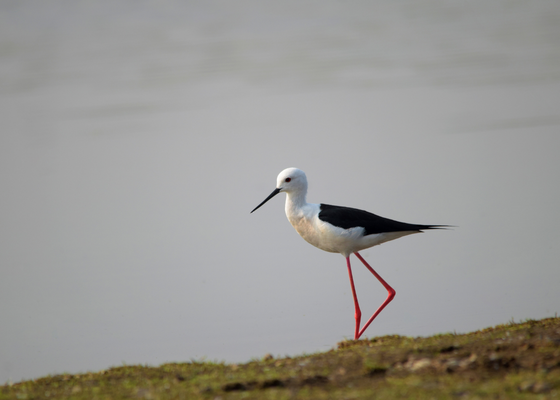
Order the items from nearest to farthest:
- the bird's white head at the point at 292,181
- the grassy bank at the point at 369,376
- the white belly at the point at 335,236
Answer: the grassy bank at the point at 369,376 < the white belly at the point at 335,236 < the bird's white head at the point at 292,181

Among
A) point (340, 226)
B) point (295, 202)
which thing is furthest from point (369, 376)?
point (295, 202)

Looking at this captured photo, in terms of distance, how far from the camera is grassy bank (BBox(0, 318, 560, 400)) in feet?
11.3

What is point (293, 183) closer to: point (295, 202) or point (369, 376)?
point (295, 202)

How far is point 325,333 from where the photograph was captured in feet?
20.1

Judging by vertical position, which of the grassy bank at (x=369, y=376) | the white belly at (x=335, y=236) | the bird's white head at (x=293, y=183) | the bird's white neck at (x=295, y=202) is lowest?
the grassy bank at (x=369, y=376)

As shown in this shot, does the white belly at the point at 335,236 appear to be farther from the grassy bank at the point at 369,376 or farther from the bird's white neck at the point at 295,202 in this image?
the grassy bank at the point at 369,376

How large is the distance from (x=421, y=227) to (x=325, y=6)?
2295cm

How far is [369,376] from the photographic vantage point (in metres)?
3.79

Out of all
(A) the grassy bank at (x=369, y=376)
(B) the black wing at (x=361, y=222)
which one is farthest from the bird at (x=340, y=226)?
(A) the grassy bank at (x=369, y=376)

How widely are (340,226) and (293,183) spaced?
2.29ft

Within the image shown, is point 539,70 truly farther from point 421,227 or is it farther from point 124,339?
point 124,339

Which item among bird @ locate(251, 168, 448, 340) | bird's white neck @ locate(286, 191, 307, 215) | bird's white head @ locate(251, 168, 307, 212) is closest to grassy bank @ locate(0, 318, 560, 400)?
bird @ locate(251, 168, 448, 340)

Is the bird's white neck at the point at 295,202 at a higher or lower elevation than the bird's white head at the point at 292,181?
lower

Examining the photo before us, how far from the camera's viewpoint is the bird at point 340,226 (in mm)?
6047
